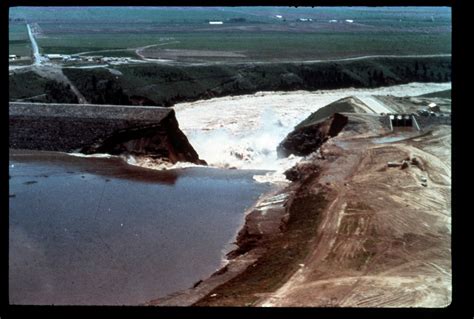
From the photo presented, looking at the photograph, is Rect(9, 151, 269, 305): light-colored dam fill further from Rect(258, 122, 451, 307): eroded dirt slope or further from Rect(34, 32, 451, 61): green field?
Rect(34, 32, 451, 61): green field

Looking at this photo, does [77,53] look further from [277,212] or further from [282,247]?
[282,247]

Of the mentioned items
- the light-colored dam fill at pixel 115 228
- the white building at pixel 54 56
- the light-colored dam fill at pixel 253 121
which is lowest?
the light-colored dam fill at pixel 253 121

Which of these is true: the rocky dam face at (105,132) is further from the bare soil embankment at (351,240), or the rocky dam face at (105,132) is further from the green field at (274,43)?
the green field at (274,43)

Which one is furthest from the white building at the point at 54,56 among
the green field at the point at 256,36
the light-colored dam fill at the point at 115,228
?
the light-colored dam fill at the point at 115,228

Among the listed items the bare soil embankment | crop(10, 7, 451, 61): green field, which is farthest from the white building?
the bare soil embankment

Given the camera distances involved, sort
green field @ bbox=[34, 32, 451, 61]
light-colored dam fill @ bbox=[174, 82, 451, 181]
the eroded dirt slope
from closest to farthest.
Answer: the eroded dirt slope
light-colored dam fill @ bbox=[174, 82, 451, 181]
green field @ bbox=[34, 32, 451, 61]

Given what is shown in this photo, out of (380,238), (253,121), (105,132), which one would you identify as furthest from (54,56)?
(380,238)
